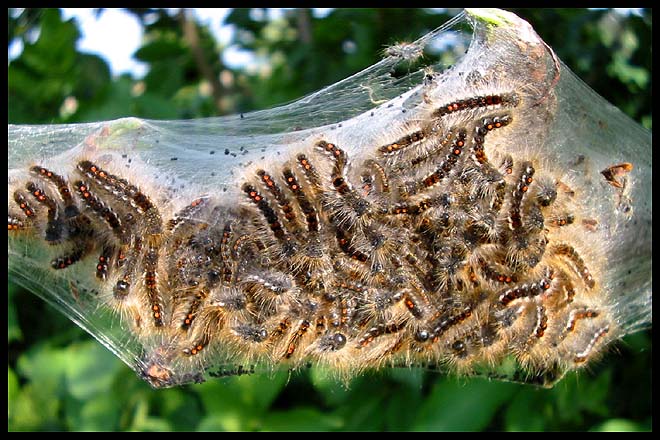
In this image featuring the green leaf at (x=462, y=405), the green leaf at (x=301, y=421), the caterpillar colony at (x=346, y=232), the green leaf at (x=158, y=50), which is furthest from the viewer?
the green leaf at (x=158, y=50)

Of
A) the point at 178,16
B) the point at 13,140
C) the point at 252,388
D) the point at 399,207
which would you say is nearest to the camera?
the point at 399,207

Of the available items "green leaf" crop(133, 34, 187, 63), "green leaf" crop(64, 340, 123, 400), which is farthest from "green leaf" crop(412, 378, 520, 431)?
"green leaf" crop(133, 34, 187, 63)

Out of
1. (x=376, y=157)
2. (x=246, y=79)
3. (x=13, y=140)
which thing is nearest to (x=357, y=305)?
(x=376, y=157)

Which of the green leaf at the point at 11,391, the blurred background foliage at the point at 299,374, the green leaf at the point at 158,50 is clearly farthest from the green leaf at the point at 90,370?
the green leaf at the point at 158,50

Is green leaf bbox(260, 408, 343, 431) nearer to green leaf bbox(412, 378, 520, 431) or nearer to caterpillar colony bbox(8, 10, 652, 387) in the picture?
green leaf bbox(412, 378, 520, 431)

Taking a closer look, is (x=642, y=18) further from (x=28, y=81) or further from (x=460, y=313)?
(x=28, y=81)

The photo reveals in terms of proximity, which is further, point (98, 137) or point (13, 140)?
point (13, 140)

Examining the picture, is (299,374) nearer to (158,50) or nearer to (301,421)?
(301,421)

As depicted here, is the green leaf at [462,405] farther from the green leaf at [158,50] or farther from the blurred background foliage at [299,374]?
the green leaf at [158,50]
